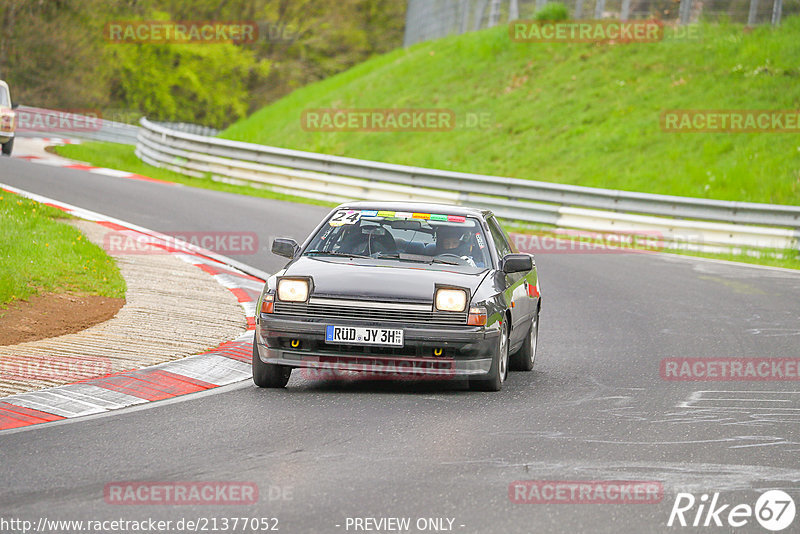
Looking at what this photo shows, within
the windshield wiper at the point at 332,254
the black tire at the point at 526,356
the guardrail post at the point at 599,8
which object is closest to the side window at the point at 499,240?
the black tire at the point at 526,356

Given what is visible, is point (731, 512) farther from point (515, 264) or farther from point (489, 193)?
point (489, 193)

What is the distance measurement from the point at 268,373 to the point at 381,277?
1094 mm

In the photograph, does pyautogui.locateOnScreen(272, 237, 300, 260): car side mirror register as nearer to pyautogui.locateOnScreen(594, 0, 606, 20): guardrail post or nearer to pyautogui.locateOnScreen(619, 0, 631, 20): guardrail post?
pyautogui.locateOnScreen(619, 0, 631, 20): guardrail post

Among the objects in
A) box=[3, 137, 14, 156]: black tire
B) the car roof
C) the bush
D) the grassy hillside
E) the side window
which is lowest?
box=[3, 137, 14, 156]: black tire

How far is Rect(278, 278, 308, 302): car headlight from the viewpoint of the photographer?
27.5 ft

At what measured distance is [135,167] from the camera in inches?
1157

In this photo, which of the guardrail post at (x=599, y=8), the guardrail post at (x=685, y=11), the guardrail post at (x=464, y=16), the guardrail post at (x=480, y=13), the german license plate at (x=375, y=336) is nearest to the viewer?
the german license plate at (x=375, y=336)

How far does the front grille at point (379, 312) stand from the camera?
8.21m

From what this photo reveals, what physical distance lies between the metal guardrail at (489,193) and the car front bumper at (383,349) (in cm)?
1291

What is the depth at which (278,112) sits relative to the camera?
39.1 metres

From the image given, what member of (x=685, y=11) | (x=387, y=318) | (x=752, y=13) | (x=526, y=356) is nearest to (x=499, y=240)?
(x=526, y=356)

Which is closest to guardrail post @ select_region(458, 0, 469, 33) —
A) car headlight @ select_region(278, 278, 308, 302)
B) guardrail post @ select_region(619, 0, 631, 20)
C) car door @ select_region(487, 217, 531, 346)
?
guardrail post @ select_region(619, 0, 631, 20)

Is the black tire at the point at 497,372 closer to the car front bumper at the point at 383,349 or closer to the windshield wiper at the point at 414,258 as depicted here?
the car front bumper at the point at 383,349

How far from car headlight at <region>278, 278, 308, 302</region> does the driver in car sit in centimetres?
136
